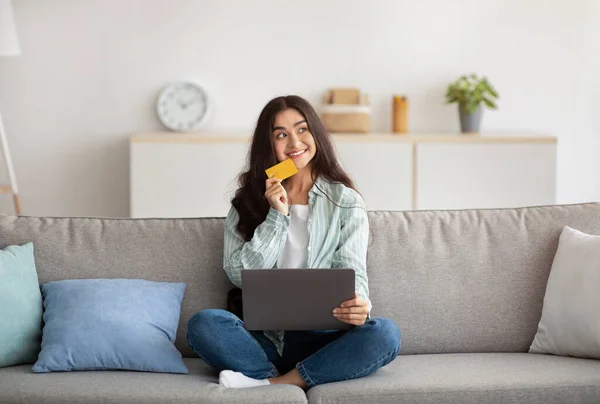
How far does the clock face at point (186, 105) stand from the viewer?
4930 millimetres

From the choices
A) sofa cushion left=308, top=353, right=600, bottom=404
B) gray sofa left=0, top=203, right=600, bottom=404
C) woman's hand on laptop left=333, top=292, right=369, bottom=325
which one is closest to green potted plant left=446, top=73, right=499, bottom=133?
gray sofa left=0, top=203, right=600, bottom=404

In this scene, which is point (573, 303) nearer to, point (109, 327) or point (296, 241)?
point (296, 241)

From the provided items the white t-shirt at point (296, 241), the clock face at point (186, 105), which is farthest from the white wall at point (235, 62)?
the white t-shirt at point (296, 241)

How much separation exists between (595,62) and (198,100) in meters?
2.26

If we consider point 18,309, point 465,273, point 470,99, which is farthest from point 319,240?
point 470,99

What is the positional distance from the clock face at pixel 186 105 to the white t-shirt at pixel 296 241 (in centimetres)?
228

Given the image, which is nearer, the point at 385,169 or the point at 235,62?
the point at 385,169

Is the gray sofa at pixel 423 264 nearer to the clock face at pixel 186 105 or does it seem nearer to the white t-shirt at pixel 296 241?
the white t-shirt at pixel 296 241

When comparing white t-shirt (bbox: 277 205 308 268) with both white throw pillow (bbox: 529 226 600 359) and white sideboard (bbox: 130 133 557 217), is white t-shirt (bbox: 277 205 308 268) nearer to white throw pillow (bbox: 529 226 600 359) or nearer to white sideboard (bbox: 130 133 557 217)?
white throw pillow (bbox: 529 226 600 359)

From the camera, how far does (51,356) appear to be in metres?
2.45

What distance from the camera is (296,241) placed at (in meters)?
2.72

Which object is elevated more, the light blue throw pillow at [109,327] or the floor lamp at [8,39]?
the floor lamp at [8,39]

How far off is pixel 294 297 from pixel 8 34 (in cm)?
291

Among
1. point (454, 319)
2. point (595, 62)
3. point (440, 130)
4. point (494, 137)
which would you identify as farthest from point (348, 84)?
point (454, 319)
